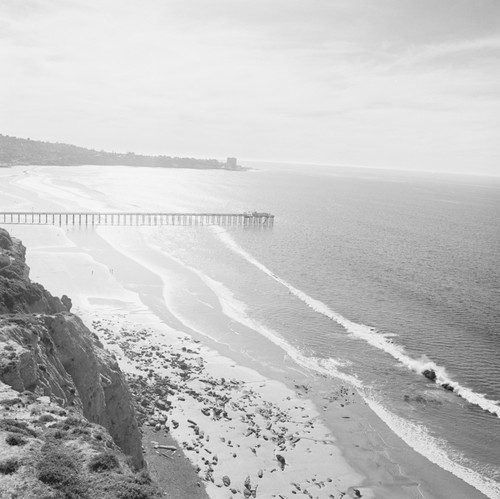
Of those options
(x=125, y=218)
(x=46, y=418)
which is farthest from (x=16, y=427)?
(x=125, y=218)

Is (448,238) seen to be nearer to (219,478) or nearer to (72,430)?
(219,478)

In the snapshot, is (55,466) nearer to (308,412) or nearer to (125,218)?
(308,412)

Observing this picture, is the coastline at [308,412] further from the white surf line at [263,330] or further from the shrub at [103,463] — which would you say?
the shrub at [103,463]

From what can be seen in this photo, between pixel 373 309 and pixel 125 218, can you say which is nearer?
pixel 373 309

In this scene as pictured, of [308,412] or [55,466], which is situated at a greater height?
[55,466]

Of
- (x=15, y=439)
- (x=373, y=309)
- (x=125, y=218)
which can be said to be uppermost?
(x=125, y=218)

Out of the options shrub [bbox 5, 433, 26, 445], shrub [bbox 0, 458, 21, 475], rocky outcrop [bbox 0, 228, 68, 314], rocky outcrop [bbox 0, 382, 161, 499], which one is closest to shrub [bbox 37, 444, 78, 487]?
rocky outcrop [bbox 0, 382, 161, 499]

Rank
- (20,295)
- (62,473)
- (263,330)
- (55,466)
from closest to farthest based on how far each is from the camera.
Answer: (62,473), (55,466), (20,295), (263,330)
